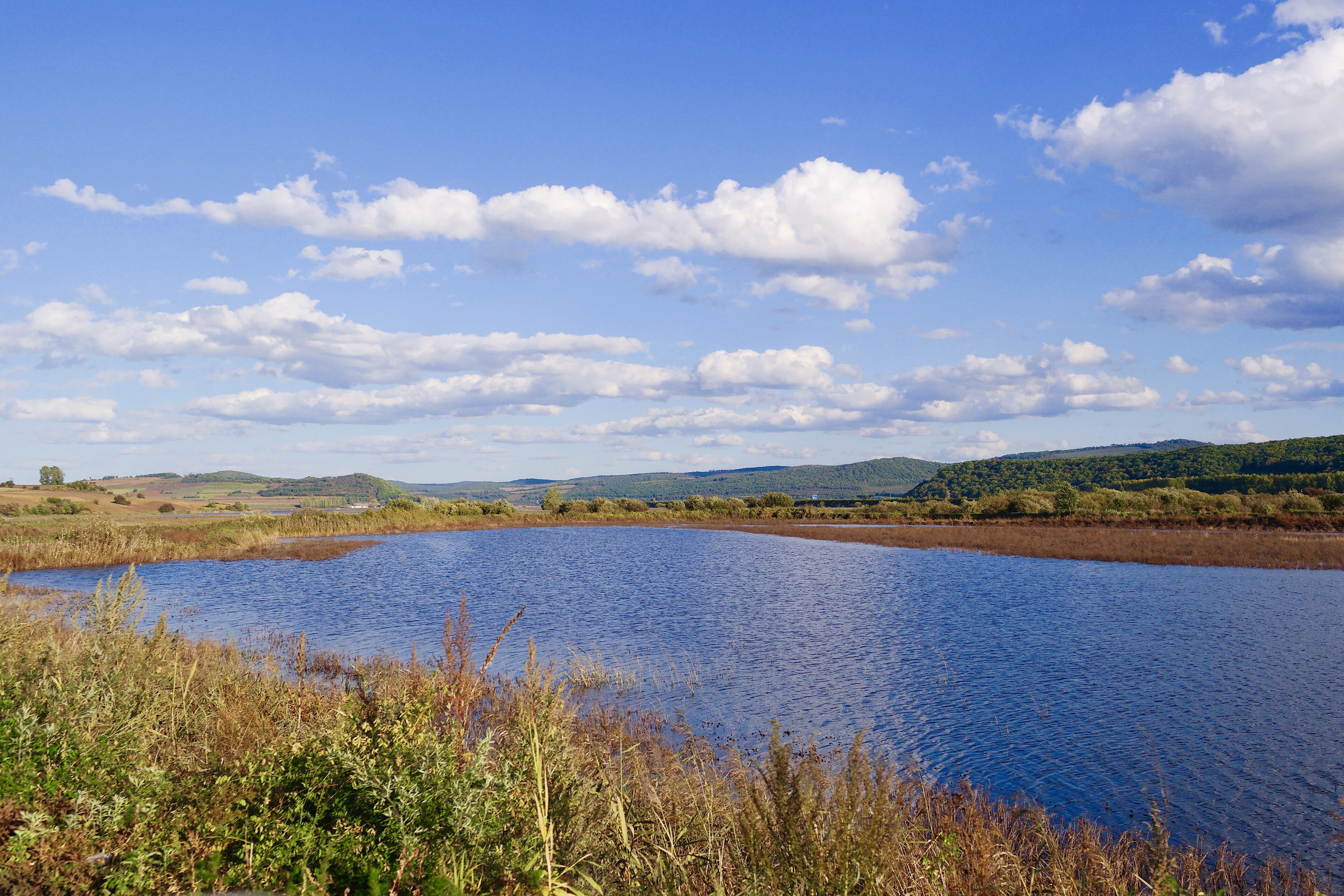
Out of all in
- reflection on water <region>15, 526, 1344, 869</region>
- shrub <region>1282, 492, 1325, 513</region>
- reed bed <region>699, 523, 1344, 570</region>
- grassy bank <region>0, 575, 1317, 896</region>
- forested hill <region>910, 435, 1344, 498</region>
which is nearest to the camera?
grassy bank <region>0, 575, 1317, 896</region>

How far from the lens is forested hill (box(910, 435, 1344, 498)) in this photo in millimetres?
104000

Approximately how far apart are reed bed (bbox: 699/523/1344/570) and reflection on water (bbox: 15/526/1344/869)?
9.20ft

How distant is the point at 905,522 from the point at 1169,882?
81940 mm

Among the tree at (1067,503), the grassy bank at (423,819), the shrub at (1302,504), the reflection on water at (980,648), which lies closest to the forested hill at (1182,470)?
the tree at (1067,503)

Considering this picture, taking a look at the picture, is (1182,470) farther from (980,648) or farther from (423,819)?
(423,819)

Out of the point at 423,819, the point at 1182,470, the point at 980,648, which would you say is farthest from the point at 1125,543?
the point at 1182,470

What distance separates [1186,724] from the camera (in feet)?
44.6

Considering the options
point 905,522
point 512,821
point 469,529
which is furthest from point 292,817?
point 905,522

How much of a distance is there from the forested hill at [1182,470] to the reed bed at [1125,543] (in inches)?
2037

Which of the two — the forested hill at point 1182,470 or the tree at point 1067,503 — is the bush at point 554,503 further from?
the forested hill at point 1182,470

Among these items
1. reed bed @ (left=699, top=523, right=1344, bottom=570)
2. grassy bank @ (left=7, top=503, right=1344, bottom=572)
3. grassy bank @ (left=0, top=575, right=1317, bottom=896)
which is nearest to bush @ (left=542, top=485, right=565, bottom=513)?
grassy bank @ (left=7, top=503, right=1344, bottom=572)

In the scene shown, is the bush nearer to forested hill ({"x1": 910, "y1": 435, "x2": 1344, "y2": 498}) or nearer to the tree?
the tree

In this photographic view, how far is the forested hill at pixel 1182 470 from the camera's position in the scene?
104 m

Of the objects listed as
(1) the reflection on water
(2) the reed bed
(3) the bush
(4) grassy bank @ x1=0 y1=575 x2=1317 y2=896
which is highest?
(4) grassy bank @ x1=0 y1=575 x2=1317 y2=896
